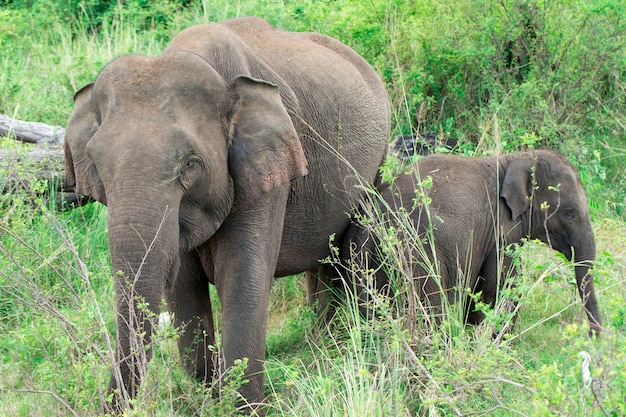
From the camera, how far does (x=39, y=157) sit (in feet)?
23.5

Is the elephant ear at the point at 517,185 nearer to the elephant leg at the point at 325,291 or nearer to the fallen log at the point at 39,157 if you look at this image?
the elephant leg at the point at 325,291

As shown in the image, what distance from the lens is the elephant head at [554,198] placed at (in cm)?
646

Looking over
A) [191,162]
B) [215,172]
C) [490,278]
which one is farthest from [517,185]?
[191,162]

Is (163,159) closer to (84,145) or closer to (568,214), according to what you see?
(84,145)

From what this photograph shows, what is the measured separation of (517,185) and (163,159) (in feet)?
9.77

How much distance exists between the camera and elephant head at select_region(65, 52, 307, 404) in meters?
4.14

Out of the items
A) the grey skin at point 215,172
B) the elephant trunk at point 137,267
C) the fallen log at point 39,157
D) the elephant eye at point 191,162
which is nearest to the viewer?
the elephant trunk at point 137,267

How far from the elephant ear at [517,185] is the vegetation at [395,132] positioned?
1.02 feet

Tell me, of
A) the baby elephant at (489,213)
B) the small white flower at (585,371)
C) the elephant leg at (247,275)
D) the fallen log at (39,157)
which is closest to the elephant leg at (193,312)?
the elephant leg at (247,275)

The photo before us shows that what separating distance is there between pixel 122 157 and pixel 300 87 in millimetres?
1485

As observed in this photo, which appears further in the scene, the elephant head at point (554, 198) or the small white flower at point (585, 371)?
the elephant head at point (554, 198)

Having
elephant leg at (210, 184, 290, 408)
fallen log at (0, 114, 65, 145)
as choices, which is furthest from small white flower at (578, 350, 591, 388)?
fallen log at (0, 114, 65, 145)

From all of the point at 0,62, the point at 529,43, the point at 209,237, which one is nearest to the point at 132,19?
the point at 0,62

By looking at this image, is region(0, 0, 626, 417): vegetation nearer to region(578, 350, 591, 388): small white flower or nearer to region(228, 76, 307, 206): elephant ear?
region(578, 350, 591, 388): small white flower
